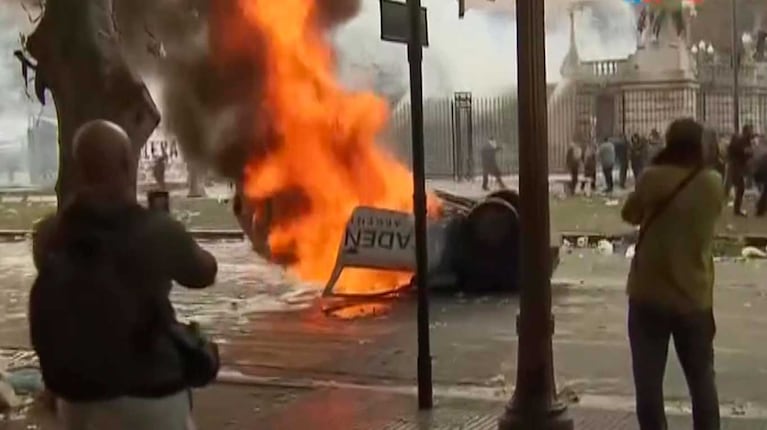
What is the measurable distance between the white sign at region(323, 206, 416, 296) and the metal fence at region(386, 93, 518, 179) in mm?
10866

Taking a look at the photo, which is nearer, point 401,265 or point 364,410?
point 364,410

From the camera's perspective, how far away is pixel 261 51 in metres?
→ 14.9

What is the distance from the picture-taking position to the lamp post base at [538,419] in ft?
20.4

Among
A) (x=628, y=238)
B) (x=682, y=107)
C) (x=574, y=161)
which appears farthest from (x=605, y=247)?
(x=682, y=107)

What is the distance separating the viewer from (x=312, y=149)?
14734 millimetres

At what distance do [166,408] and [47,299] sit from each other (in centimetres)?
48

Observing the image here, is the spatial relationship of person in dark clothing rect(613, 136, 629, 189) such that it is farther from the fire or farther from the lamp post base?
the lamp post base

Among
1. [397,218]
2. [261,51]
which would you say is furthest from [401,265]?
[261,51]

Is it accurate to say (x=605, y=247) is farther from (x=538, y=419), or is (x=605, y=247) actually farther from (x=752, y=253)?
(x=538, y=419)

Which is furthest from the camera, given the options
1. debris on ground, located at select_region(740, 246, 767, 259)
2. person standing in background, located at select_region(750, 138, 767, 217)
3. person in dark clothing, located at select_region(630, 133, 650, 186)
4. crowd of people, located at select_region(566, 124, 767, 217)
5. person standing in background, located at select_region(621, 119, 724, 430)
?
person in dark clothing, located at select_region(630, 133, 650, 186)

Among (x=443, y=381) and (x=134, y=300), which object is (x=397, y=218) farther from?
(x=134, y=300)

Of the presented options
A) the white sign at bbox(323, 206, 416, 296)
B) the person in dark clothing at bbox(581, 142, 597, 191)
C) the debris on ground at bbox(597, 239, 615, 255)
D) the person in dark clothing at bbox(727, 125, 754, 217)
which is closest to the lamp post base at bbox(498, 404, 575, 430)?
the white sign at bbox(323, 206, 416, 296)

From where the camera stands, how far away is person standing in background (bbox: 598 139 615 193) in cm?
2633

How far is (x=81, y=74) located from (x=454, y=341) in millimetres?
4265
